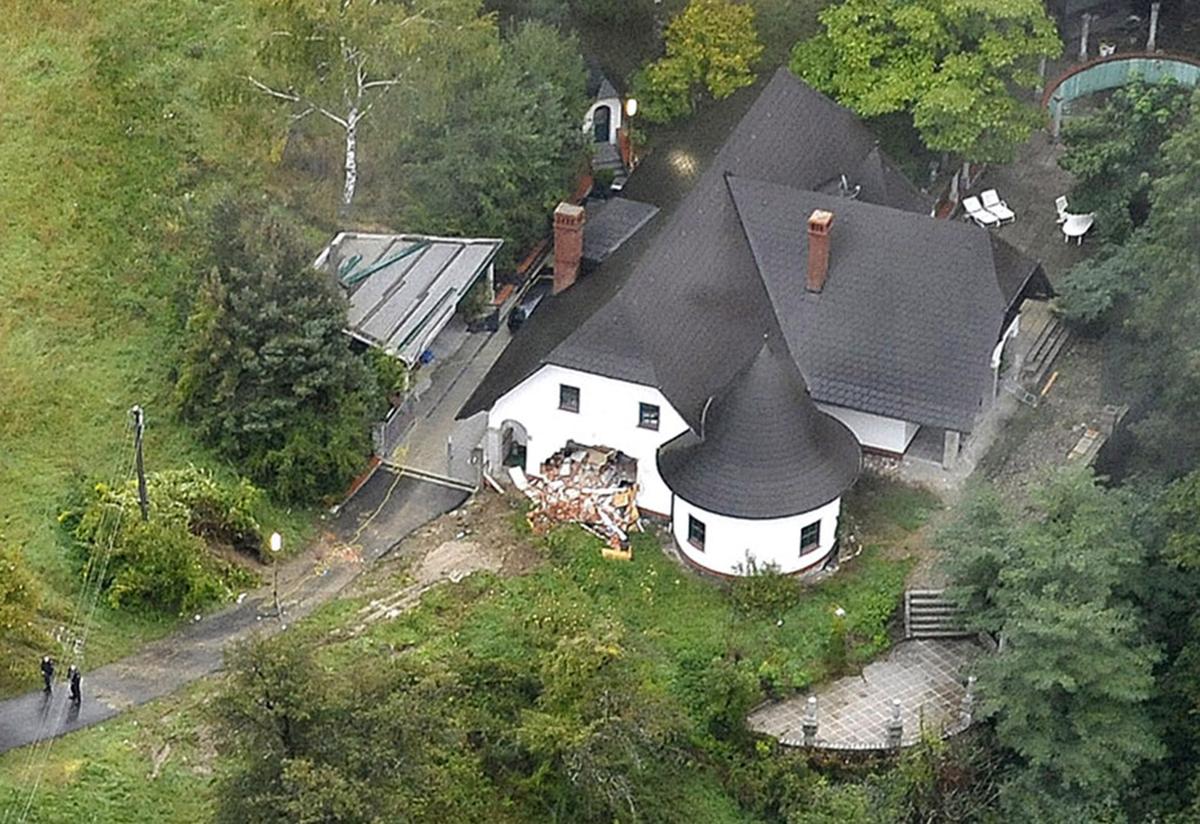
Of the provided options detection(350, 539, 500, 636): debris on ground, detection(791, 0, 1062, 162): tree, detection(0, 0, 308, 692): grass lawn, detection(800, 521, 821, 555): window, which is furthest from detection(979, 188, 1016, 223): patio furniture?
detection(0, 0, 308, 692): grass lawn

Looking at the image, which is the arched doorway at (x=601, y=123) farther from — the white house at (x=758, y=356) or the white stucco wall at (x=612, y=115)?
the white house at (x=758, y=356)

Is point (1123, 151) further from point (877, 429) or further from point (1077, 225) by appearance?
point (877, 429)

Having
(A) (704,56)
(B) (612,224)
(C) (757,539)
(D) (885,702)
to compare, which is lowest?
(D) (885,702)

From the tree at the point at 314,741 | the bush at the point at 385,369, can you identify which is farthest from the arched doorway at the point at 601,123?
the tree at the point at 314,741

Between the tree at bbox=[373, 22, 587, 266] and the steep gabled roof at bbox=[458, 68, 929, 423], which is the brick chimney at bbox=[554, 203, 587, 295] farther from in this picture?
the tree at bbox=[373, 22, 587, 266]

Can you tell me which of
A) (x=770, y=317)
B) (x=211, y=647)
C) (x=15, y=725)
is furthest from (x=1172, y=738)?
(x=15, y=725)

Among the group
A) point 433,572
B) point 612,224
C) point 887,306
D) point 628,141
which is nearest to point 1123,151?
point 887,306

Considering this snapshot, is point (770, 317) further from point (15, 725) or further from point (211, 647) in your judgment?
point (15, 725)
